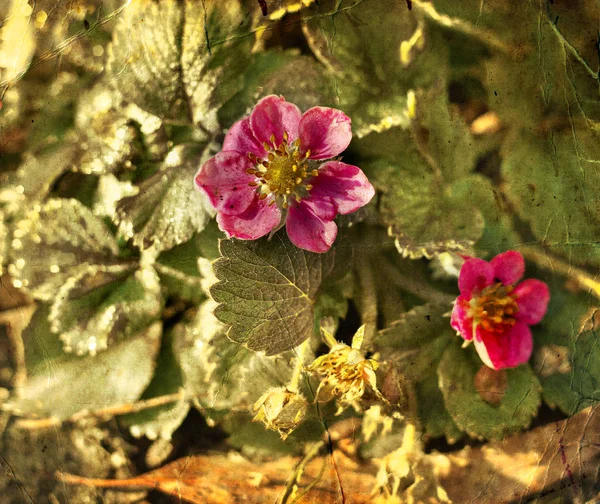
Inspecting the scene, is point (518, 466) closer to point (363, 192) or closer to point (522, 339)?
point (522, 339)

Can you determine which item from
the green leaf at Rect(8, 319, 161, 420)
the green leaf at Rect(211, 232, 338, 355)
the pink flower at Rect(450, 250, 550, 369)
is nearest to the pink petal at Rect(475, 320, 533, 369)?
the pink flower at Rect(450, 250, 550, 369)

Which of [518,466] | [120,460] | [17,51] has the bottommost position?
[518,466]

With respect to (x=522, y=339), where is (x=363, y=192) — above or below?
above

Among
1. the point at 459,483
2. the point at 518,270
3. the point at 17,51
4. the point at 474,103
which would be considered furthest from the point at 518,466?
the point at 17,51

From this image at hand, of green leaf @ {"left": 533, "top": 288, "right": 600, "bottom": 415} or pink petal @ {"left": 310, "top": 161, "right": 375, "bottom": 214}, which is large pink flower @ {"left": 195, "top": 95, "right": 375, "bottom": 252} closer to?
pink petal @ {"left": 310, "top": 161, "right": 375, "bottom": 214}

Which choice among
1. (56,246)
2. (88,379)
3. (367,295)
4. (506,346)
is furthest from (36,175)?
(506,346)

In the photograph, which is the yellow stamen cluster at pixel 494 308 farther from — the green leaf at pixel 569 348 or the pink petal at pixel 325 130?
the pink petal at pixel 325 130

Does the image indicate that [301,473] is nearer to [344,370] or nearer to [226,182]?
[344,370]
